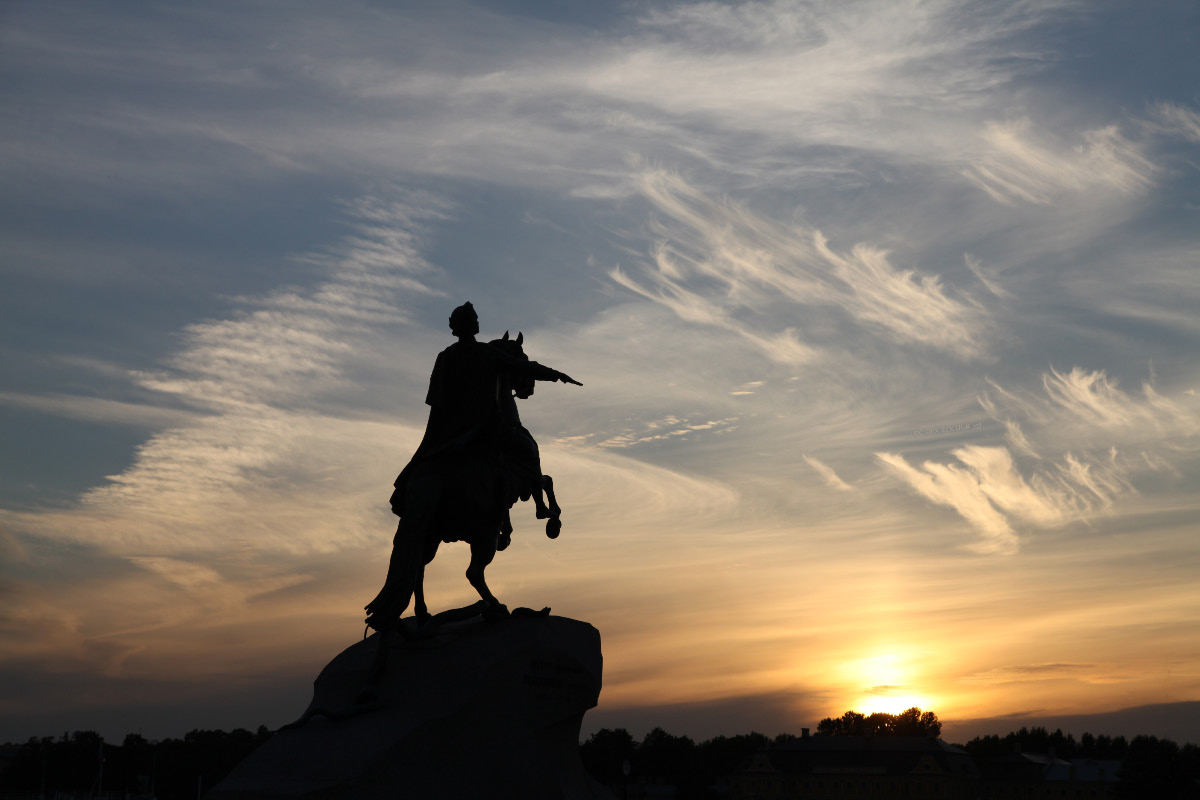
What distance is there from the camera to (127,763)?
107 metres

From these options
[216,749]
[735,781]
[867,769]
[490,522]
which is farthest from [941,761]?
[490,522]

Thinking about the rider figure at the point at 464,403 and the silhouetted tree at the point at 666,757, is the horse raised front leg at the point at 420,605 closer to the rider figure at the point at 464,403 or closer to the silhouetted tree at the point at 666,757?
the rider figure at the point at 464,403

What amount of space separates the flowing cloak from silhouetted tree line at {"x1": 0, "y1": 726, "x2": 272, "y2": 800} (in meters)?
81.6

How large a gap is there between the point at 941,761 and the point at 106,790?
292 ft

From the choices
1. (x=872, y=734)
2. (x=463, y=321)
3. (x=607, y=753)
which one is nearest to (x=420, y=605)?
(x=463, y=321)

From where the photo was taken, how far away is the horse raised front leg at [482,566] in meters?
16.5

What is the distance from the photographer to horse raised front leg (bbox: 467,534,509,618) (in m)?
16.5

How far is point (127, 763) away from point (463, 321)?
342 feet

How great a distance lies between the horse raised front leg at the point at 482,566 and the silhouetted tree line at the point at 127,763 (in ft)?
265

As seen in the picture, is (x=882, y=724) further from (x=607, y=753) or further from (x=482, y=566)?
(x=482, y=566)

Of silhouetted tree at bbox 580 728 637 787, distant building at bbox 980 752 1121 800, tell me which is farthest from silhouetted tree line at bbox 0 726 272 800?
distant building at bbox 980 752 1121 800

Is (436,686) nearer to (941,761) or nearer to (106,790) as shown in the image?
(106,790)

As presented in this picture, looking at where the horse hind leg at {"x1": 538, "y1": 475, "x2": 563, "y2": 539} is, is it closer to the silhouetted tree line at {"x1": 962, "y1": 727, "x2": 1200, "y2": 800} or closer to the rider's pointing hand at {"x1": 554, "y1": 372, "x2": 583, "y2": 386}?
the rider's pointing hand at {"x1": 554, "y1": 372, "x2": 583, "y2": 386}

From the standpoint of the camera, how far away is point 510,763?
14609 mm
